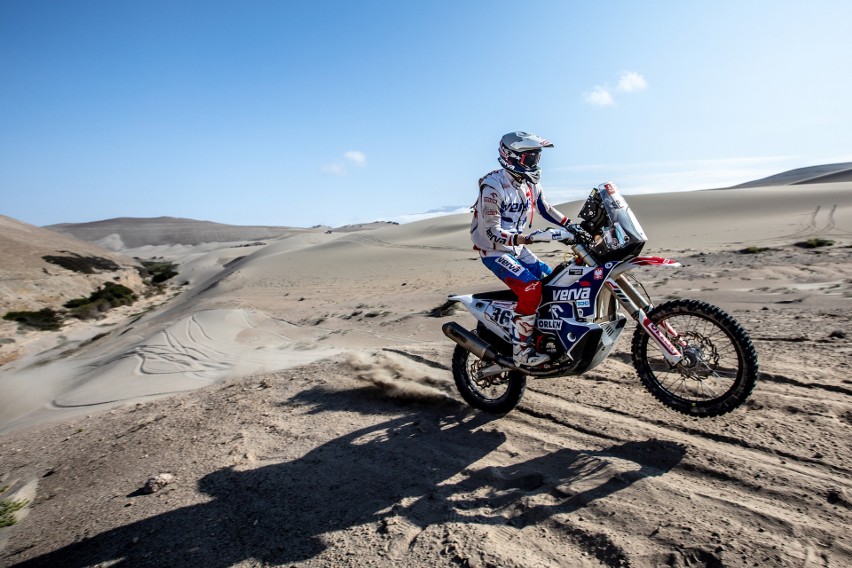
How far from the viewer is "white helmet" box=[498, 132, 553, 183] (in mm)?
4844

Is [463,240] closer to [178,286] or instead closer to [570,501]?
[178,286]

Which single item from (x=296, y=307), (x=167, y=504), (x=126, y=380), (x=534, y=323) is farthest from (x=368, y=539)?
(x=296, y=307)

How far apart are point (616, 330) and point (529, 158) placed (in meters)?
1.83

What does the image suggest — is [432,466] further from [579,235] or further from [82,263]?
[82,263]

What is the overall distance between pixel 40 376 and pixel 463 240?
2715cm

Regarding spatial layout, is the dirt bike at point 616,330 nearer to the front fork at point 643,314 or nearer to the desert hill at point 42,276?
the front fork at point 643,314

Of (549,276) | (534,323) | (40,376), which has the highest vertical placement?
(549,276)

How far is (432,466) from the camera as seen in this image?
393cm

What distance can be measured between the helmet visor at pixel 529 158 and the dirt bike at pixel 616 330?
30.0 inches

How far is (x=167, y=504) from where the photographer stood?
382 cm

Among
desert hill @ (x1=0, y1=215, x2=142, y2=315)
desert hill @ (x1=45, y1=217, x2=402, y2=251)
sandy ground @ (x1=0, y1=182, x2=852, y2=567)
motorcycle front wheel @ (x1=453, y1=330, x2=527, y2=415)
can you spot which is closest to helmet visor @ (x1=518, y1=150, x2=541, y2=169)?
motorcycle front wheel @ (x1=453, y1=330, x2=527, y2=415)

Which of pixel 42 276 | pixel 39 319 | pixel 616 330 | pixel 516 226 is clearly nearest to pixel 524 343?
pixel 616 330

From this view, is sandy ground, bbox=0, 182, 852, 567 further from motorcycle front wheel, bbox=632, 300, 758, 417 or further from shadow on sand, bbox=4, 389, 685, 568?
motorcycle front wheel, bbox=632, 300, 758, 417

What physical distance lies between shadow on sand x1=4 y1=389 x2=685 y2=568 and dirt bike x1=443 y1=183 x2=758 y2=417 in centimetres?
63
